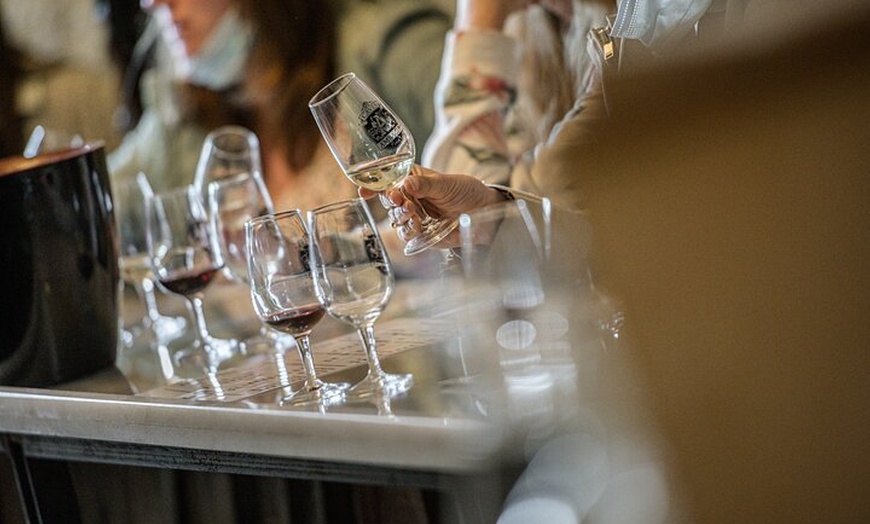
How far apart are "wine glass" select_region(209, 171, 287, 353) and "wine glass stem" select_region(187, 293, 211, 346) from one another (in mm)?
69

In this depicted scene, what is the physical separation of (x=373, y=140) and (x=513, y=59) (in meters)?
0.87

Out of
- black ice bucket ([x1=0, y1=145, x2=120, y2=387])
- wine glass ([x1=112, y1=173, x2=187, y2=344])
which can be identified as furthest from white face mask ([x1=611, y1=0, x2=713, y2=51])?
wine glass ([x1=112, y1=173, x2=187, y2=344])

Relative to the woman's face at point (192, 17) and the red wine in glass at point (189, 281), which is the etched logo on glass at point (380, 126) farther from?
the woman's face at point (192, 17)

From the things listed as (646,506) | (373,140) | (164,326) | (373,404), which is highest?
(373,140)

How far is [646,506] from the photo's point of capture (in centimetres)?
67

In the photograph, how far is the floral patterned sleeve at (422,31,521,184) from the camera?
7.54 ft

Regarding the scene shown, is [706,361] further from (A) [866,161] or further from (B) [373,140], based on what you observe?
(B) [373,140]

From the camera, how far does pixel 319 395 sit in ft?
4.57

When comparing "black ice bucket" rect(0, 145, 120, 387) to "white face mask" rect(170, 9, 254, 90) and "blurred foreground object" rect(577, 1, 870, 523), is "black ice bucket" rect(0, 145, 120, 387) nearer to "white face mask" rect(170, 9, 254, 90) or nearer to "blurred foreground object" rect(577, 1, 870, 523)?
"white face mask" rect(170, 9, 254, 90)

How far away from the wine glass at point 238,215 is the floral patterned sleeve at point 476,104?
485 millimetres

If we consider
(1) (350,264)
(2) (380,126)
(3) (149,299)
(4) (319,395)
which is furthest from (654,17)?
(3) (149,299)

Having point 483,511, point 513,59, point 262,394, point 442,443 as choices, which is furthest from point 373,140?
point 513,59

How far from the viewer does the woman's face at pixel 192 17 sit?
286cm

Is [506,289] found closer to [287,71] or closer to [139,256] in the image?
[139,256]
